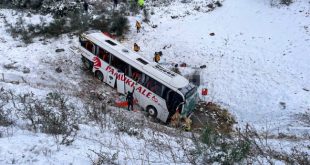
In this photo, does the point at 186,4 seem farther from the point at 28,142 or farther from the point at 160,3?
the point at 28,142

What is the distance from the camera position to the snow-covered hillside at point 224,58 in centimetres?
1574

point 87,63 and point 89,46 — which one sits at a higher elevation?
point 89,46

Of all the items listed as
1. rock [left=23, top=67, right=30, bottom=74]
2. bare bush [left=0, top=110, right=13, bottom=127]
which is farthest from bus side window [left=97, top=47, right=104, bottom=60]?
bare bush [left=0, top=110, right=13, bottom=127]

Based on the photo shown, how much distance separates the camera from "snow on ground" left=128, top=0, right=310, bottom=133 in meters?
16.6

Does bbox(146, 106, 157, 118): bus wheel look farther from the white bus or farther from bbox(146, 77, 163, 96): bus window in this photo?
bbox(146, 77, 163, 96): bus window

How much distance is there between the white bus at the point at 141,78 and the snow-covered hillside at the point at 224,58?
0.98 m

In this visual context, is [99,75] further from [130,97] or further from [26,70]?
[26,70]

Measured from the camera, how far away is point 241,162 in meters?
6.15

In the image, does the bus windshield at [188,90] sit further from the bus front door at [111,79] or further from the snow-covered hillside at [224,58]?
the bus front door at [111,79]

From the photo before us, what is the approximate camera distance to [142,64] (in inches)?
596

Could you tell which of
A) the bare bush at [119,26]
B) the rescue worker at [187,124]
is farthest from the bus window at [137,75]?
the bare bush at [119,26]

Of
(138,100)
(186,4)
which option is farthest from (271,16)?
(138,100)

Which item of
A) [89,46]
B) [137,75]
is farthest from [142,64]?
[89,46]

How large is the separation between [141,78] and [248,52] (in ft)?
26.9
